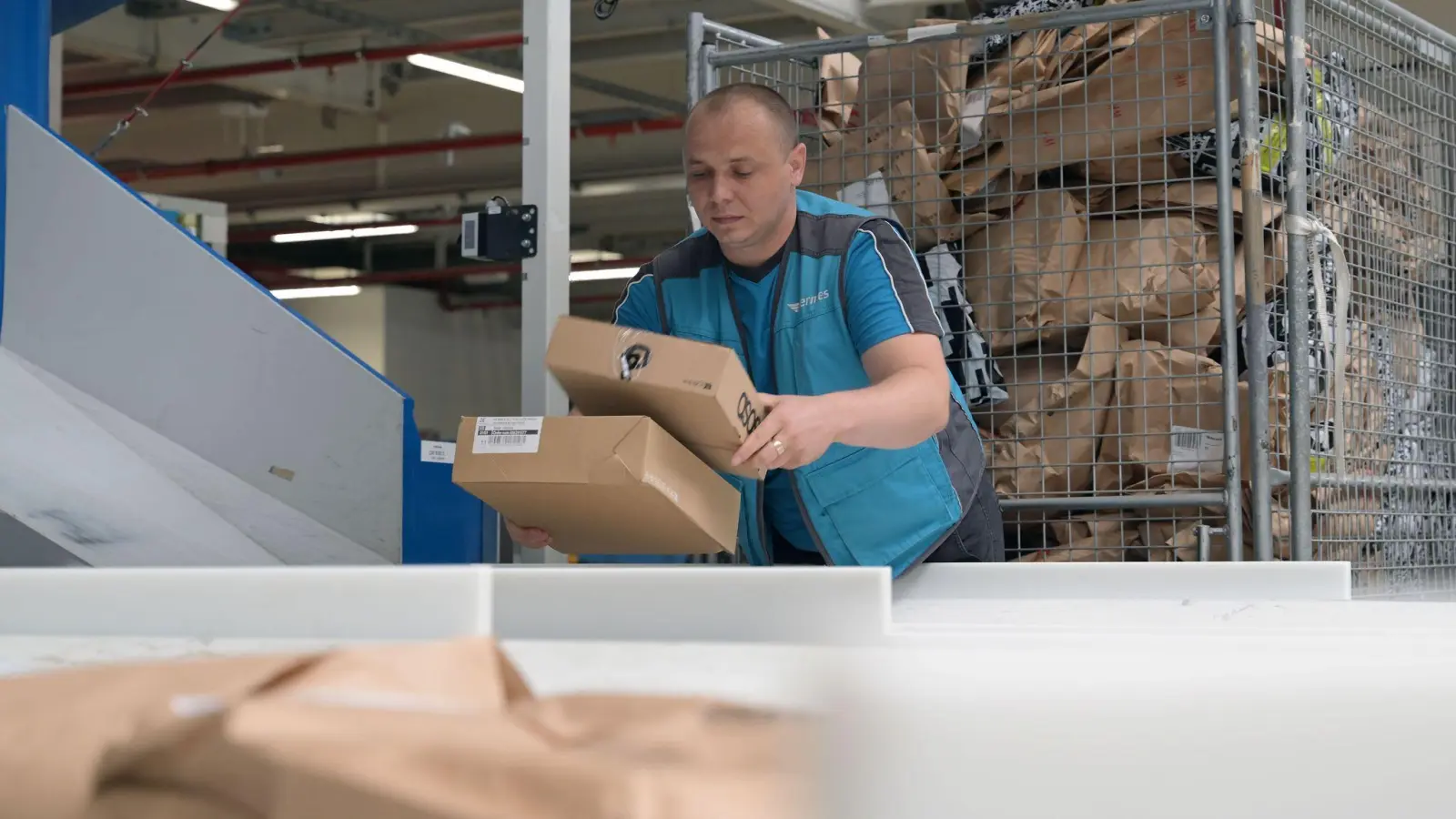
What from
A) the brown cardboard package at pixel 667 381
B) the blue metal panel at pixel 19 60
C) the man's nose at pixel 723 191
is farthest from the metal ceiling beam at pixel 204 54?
the brown cardboard package at pixel 667 381

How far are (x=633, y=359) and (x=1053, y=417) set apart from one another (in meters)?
1.68

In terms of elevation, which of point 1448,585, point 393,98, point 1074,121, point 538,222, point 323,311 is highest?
point 393,98

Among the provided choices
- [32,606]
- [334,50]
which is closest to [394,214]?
[334,50]

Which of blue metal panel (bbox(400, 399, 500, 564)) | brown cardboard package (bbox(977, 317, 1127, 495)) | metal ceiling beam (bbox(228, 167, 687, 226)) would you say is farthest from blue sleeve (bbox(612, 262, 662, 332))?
metal ceiling beam (bbox(228, 167, 687, 226))

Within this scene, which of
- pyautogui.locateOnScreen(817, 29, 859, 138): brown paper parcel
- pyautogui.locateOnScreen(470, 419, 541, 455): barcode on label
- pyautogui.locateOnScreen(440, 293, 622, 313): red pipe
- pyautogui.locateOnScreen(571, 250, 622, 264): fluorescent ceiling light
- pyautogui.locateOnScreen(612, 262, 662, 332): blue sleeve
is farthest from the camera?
pyautogui.locateOnScreen(440, 293, 622, 313): red pipe

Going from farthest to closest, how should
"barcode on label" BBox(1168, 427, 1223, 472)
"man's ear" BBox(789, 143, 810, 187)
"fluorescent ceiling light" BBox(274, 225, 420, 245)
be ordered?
"fluorescent ceiling light" BBox(274, 225, 420, 245)
"barcode on label" BBox(1168, 427, 1223, 472)
"man's ear" BBox(789, 143, 810, 187)

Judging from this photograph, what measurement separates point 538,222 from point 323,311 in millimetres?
11584

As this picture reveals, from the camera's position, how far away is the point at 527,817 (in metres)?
0.46

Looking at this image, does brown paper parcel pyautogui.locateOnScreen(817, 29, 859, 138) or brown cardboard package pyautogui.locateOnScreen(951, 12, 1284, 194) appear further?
brown paper parcel pyautogui.locateOnScreen(817, 29, 859, 138)

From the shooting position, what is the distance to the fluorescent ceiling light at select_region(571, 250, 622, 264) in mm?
13150

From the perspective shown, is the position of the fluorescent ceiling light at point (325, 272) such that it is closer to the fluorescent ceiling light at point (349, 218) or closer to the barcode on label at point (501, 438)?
the fluorescent ceiling light at point (349, 218)

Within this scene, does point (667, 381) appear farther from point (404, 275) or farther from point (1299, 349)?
point (404, 275)

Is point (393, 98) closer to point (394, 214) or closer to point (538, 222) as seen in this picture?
point (394, 214)

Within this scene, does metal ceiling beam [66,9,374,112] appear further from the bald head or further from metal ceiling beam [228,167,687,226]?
the bald head
